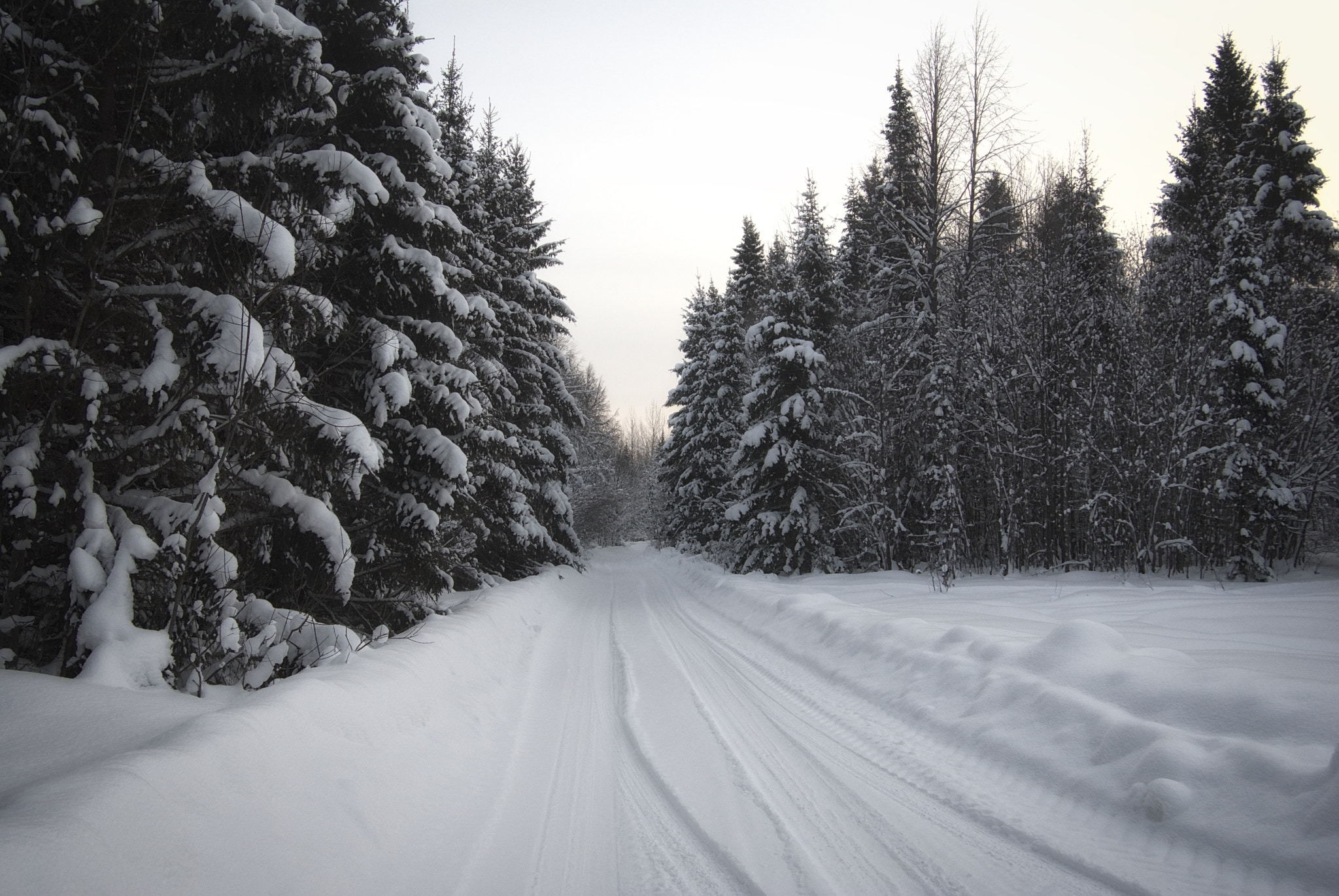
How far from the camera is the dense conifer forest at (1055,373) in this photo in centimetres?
1207

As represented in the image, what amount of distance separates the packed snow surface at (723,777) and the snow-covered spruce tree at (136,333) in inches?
33.0

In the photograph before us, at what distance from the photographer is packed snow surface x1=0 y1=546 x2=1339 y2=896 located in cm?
250

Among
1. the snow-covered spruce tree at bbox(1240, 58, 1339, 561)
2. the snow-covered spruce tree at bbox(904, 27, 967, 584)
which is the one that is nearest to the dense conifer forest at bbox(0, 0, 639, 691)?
the snow-covered spruce tree at bbox(904, 27, 967, 584)

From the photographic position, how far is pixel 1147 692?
4.06 m

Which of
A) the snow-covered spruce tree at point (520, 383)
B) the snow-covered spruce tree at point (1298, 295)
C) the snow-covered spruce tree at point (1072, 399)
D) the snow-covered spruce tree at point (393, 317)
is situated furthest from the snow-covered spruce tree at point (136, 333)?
the snow-covered spruce tree at point (1298, 295)

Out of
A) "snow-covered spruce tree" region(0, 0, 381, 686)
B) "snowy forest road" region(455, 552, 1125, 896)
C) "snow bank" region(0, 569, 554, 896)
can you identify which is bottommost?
"snowy forest road" region(455, 552, 1125, 896)

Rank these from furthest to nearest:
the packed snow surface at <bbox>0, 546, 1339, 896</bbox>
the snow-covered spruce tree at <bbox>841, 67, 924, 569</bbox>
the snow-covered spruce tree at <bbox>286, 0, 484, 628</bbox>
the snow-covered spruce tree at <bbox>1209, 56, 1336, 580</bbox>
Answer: the snow-covered spruce tree at <bbox>841, 67, 924, 569</bbox> → the snow-covered spruce tree at <bbox>1209, 56, 1336, 580</bbox> → the snow-covered spruce tree at <bbox>286, 0, 484, 628</bbox> → the packed snow surface at <bbox>0, 546, 1339, 896</bbox>

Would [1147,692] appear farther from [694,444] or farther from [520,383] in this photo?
[694,444]

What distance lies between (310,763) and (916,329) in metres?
14.4

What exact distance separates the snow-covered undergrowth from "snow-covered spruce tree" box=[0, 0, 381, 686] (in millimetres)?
5924

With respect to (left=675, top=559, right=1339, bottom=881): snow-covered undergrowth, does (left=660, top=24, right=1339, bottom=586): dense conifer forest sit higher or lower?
higher

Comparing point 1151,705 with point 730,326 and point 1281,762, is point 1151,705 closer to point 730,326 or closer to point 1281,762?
point 1281,762

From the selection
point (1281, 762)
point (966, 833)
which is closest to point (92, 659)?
point (966, 833)

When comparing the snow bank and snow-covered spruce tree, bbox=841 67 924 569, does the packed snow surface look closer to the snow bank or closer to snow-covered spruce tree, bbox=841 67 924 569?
the snow bank
